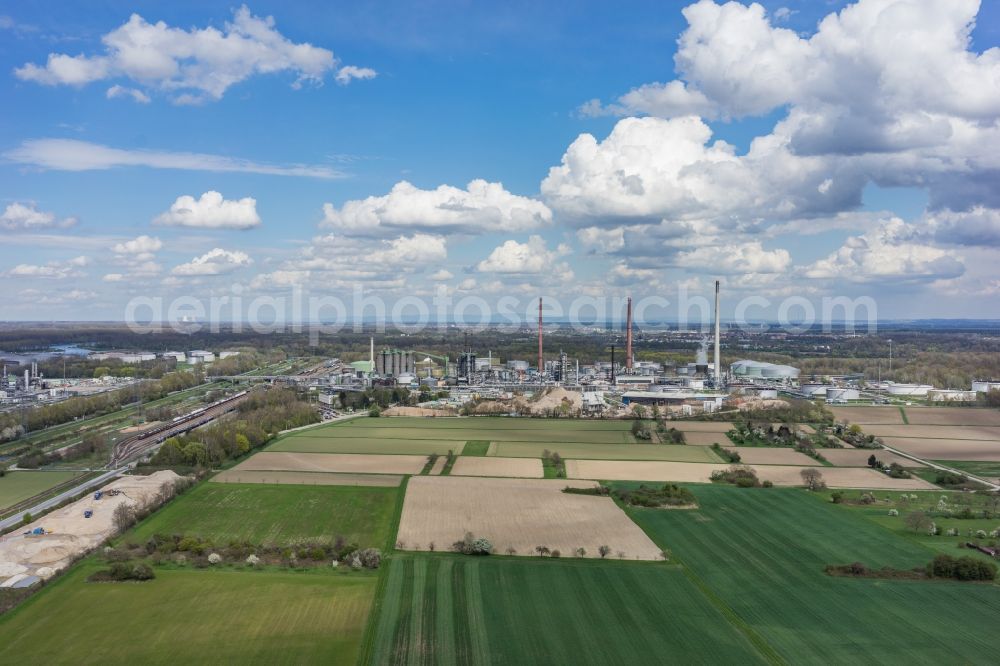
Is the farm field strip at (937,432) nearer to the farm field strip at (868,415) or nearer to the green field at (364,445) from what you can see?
the farm field strip at (868,415)

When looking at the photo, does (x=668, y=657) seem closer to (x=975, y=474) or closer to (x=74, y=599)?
(x=74, y=599)

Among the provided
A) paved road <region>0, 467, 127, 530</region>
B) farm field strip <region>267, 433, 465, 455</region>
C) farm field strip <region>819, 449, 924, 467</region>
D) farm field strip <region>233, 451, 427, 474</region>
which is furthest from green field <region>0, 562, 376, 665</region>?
farm field strip <region>819, 449, 924, 467</region>

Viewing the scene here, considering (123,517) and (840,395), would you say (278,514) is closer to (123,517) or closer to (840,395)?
(123,517)

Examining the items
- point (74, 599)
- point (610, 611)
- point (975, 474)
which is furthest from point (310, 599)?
point (975, 474)

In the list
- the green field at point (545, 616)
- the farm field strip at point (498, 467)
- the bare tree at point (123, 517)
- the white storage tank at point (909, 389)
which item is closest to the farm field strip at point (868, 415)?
the white storage tank at point (909, 389)

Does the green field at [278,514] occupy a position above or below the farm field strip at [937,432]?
below
